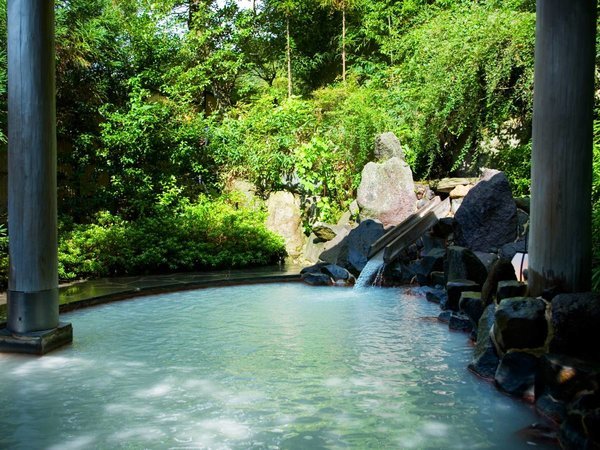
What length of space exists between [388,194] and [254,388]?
754cm

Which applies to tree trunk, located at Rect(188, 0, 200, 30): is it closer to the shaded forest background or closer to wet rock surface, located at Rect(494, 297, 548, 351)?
the shaded forest background

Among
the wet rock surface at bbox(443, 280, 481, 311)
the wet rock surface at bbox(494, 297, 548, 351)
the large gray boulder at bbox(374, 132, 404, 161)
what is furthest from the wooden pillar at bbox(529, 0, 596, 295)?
the large gray boulder at bbox(374, 132, 404, 161)

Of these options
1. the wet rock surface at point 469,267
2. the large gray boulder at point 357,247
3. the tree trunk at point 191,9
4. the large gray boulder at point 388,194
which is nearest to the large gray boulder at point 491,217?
the large gray boulder at point 357,247

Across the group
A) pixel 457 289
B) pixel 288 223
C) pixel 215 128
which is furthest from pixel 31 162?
pixel 215 128

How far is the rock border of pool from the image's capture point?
7.00 meters

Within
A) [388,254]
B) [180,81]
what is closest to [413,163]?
[388,254]

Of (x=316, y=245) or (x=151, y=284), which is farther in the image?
(x=316, y=245)

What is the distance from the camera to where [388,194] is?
36.5 ft

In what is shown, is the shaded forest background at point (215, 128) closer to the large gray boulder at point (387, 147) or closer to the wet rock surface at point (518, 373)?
the large gray boulder at point (387, 147)

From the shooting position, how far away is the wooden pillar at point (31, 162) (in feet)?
15.3

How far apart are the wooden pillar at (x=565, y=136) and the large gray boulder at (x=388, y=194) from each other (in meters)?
6.87

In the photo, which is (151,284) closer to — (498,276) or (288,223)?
(288,223)

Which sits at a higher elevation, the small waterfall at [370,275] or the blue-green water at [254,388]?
the small waterfall at [370,275]

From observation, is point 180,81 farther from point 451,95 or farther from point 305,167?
point 451,95
